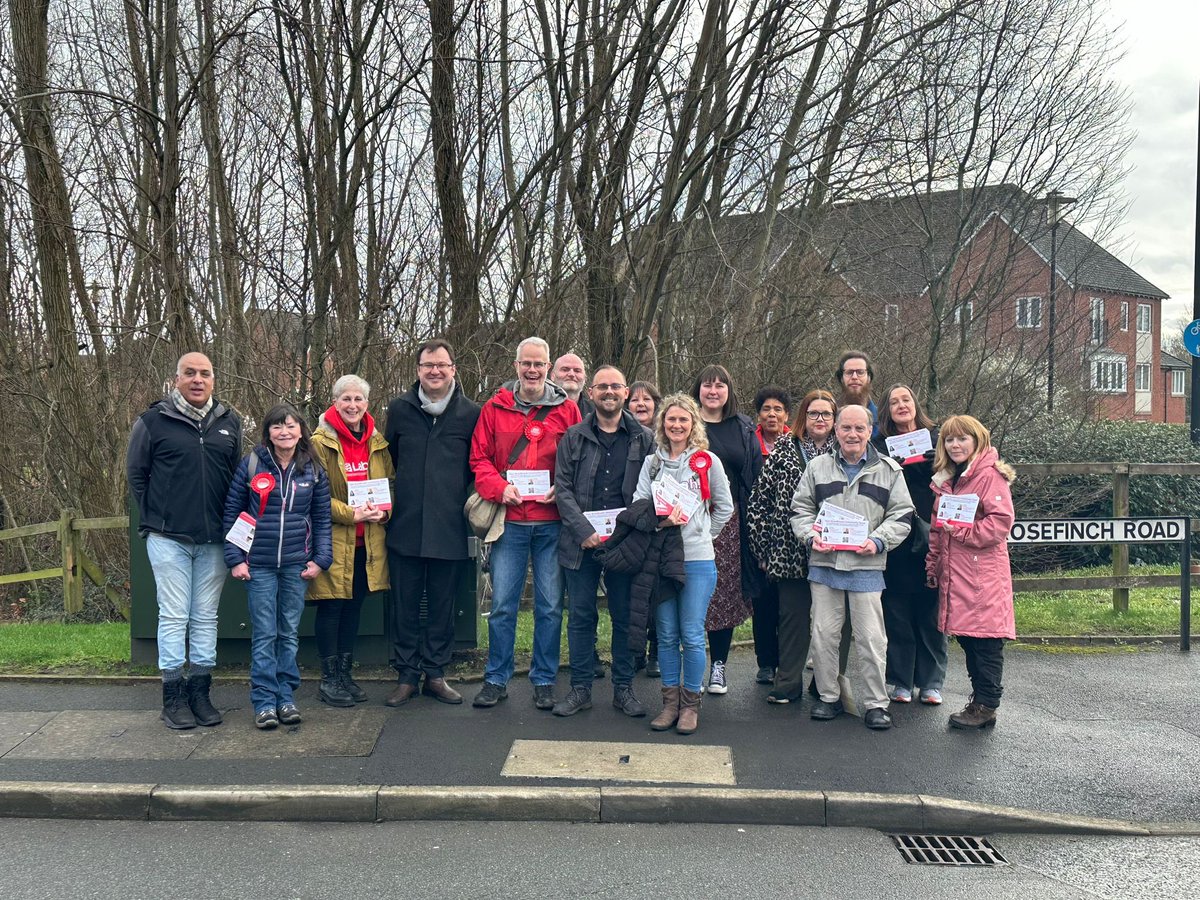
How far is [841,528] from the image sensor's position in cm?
591

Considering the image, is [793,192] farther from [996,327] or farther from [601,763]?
[601,763]

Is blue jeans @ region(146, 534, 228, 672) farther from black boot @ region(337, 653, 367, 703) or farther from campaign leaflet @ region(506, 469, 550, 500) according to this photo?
campaign leaflet @ region(506, 469, 550, 500)

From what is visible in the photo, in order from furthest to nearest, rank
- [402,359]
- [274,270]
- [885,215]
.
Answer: [885,215], [402,359], [274,270]

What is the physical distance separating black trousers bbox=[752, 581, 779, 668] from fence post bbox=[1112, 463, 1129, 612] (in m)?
4.49

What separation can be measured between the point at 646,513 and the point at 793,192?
7.70m

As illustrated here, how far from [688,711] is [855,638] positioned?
1.13m

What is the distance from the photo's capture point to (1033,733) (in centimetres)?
600

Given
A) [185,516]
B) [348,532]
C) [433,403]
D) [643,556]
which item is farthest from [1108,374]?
[185,516]

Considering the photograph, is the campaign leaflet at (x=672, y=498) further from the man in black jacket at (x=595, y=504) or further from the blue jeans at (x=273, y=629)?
the blue jeans at (x=273, y=629)

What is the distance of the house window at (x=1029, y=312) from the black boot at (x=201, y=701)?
1294 cm

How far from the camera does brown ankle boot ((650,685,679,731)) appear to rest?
587 cm

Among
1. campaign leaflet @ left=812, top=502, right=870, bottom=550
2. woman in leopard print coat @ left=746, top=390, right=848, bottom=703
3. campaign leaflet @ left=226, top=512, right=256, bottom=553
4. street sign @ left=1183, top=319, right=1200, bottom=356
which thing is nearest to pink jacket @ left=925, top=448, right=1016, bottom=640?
campaign leaflet @ left=812, top=502, right=870, bottom=550

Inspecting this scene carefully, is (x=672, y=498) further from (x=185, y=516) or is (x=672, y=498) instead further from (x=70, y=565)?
(x=70, y=565)

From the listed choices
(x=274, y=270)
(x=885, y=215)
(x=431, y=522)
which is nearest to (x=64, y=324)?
(x=274, y=270)
